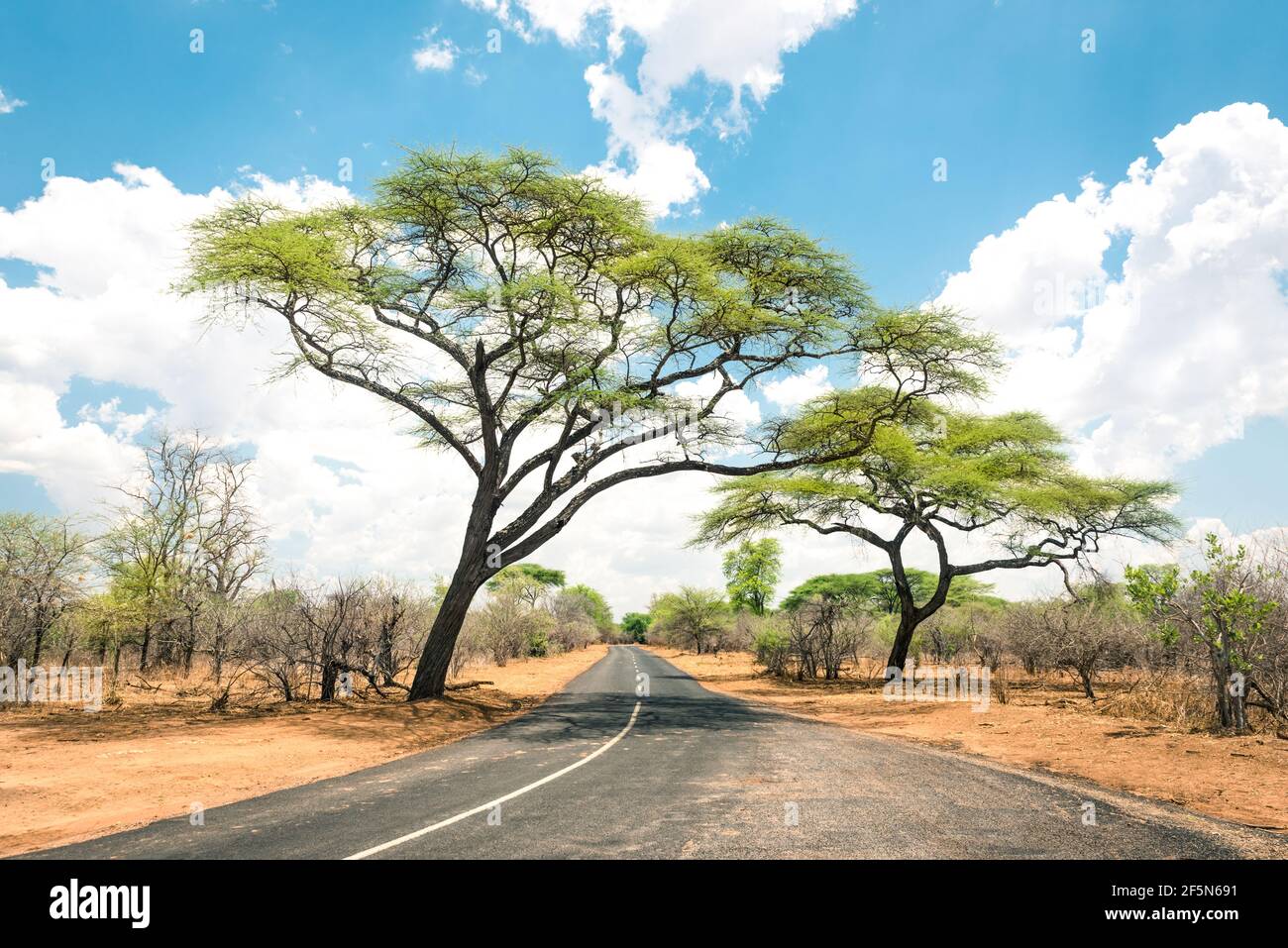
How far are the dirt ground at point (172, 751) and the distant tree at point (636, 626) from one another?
12281cm

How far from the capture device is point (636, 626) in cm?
14762

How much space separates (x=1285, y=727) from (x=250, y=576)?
1210 inches

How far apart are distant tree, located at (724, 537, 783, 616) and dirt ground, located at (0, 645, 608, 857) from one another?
5271 centimetres

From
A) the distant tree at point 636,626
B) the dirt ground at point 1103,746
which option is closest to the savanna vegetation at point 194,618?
the dirt ground at point 1103,746

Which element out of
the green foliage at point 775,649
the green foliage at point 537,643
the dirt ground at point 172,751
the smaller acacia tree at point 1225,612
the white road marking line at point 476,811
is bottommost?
the green foliage at point 537,643

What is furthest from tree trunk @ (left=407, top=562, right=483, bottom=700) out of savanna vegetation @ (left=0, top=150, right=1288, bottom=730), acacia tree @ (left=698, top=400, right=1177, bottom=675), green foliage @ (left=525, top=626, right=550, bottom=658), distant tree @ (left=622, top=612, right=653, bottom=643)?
distant tree @ (left=622, top=612, right=653, bottom=643)

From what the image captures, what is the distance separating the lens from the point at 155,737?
1181 centimetres

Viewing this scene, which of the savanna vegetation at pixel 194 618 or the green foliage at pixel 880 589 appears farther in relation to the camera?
the green foliage at pixel 880 589

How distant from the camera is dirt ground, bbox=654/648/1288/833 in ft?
25.5

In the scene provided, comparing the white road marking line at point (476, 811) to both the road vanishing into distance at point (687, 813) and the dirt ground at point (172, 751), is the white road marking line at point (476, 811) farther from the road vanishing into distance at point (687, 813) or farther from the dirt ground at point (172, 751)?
the dirt ground at point (172, 751)

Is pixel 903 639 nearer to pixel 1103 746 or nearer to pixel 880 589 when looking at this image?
pixel 1103 746

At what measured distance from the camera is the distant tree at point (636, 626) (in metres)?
141

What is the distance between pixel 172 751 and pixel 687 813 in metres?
8.97
